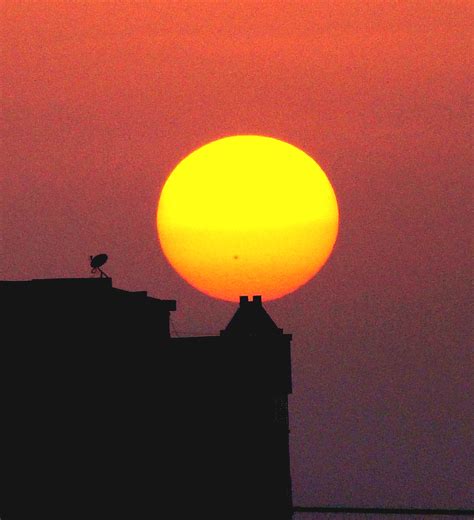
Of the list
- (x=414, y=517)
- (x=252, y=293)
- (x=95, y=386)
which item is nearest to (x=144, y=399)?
(x=95, y=386)

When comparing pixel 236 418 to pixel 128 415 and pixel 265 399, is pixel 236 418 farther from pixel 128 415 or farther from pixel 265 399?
pixel 128 415

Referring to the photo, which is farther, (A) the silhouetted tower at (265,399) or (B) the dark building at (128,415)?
(B) the dark building at (128,415)

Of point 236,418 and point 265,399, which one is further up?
point 265,399

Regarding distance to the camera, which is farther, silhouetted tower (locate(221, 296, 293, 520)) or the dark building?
the dark building

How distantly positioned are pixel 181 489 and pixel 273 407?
1854mm

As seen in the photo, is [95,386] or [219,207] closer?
[219,207]

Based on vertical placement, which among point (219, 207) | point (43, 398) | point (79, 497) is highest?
point (219, 207)

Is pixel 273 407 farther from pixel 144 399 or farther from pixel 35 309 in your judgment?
pixel 35 309

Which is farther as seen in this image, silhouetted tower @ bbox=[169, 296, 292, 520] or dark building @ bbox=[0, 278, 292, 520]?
dark building @ bbox=[0, 278, 292, 520]

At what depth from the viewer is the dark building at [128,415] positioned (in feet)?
74.6

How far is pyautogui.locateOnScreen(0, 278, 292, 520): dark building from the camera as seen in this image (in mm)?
22734

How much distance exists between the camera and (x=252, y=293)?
72.9 ft

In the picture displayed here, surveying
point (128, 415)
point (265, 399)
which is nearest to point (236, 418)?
point (265, 399)

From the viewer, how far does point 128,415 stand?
77.6 ft
